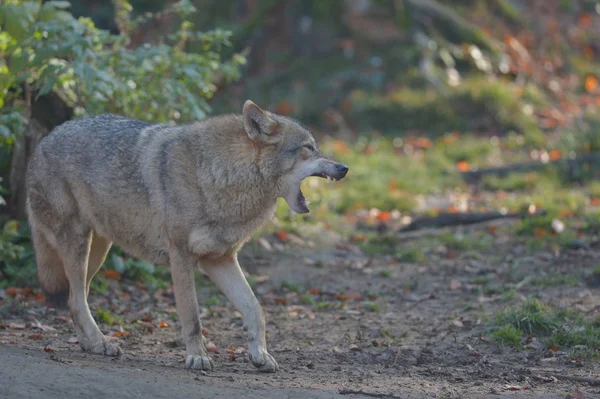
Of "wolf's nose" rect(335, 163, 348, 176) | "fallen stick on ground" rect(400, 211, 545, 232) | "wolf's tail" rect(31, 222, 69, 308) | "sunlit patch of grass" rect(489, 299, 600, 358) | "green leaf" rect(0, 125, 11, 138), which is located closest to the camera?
"wolf's nose" rect(335, 163, 348, 176)

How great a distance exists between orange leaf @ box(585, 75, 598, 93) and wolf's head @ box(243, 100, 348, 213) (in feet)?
40.0

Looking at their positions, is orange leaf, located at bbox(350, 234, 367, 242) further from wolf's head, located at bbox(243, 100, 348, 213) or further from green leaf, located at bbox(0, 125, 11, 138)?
green leaf, located at bbox(0, 125, 11, 138)

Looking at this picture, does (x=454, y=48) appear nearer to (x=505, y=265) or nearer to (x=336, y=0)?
(x=336, y=0)

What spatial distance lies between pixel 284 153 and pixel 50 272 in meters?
2.16

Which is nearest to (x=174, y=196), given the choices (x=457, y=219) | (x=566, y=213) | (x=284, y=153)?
(x=284, y=153)

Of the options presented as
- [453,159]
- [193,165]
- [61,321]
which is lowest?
[453,159]

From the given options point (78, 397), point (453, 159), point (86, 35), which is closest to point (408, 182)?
point (453, 159)

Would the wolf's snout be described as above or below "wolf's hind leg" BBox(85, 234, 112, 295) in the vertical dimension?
above

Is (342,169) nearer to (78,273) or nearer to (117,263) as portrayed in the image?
(78,273)

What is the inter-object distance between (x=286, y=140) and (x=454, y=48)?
10.8 meters

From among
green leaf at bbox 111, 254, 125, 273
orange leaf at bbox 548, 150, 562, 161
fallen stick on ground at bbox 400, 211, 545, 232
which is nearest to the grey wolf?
green leaf at bbox 111, 254, 125, 273

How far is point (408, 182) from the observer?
Result: 12680 millimetres

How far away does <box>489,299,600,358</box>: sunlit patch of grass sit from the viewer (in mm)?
6668

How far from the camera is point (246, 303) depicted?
243 inches
